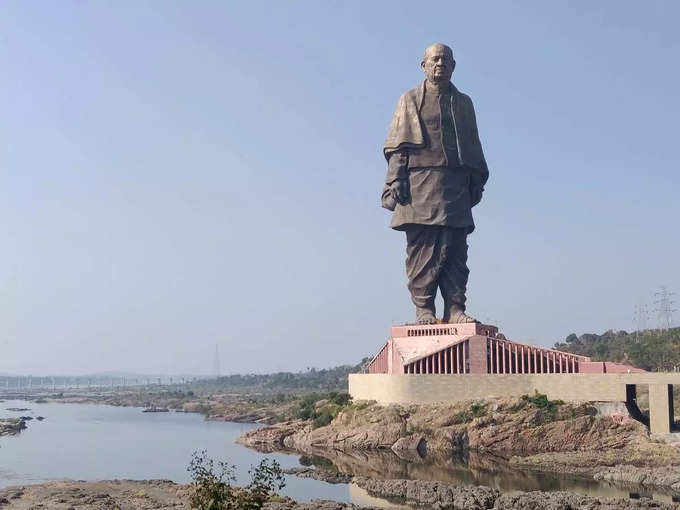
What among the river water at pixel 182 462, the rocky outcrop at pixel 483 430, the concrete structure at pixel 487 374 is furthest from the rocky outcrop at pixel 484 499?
the concrete structure at pixel 487 374

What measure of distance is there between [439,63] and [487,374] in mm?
26552

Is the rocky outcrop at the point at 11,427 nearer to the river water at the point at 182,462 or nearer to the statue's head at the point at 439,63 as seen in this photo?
the river water at the point at 182,462

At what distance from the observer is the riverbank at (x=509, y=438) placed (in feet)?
148

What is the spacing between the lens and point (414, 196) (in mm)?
64875

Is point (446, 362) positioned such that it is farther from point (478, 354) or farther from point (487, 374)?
point (487, 374)

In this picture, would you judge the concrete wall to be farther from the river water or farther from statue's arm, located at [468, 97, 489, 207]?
statue's arm, located at [468, 97, 489, 207]

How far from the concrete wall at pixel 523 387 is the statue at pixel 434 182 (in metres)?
8.16

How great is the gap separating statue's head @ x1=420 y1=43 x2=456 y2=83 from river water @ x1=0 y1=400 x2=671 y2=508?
105ft

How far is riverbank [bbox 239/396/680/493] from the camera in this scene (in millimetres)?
44969

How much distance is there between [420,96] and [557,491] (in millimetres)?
38421

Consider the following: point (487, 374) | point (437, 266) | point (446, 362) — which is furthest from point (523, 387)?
point (437, 266)

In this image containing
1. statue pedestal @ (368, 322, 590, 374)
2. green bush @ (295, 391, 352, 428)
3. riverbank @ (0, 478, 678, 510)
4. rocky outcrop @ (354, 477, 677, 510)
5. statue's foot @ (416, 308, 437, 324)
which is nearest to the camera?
rocky outcrop @ (354, 477, 677, 510)

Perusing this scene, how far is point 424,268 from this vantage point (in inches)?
2547

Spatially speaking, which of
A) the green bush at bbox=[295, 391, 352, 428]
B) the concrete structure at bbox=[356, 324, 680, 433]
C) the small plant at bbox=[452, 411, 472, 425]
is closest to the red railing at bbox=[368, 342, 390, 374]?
the concrete structure at bbox=[356, 324, 680, 433]
